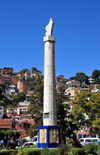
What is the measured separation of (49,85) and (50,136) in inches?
175

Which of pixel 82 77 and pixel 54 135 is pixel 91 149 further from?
pixel 82 77

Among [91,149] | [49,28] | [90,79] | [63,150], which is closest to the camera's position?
[63,150]

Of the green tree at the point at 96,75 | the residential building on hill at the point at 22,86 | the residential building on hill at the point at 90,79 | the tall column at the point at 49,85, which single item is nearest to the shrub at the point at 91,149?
the tall column at the point at 49,85

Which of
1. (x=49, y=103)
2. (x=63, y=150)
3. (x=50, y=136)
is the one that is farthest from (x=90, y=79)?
(x=63, y=150)

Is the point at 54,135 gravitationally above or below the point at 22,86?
below

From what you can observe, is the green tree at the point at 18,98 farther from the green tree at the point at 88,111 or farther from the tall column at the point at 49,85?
the tall column at the point at 49,85

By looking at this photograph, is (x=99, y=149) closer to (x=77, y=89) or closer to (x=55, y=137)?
(x=55, y=137)

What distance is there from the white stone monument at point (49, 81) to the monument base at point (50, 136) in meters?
0.72

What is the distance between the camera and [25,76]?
118 meters

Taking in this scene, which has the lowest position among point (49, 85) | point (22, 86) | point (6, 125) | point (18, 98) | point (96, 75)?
point (6, 125)

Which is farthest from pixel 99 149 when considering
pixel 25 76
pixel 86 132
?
pixel 25 76

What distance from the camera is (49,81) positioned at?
65.9ft

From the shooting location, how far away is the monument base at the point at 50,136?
1817 centimetres

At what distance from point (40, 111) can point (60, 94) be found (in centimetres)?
349
